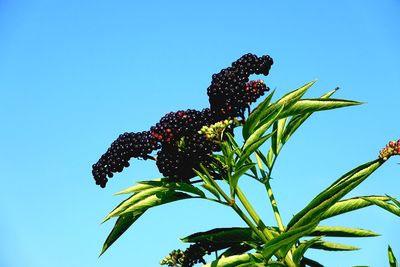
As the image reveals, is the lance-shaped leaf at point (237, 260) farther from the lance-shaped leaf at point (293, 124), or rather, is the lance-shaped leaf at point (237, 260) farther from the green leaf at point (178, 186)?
the lance-shaped leaf at point (293, 124)

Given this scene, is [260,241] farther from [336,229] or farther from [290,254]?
[336,229]

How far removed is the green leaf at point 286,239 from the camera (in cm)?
235

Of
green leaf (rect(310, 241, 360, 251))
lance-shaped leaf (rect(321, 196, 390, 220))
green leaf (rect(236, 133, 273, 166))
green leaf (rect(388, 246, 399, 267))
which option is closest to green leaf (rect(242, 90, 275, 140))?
green leaf (rect(236, 133, 273, 166))

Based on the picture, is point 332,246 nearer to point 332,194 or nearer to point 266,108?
point 332,194

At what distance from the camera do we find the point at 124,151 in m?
3.04

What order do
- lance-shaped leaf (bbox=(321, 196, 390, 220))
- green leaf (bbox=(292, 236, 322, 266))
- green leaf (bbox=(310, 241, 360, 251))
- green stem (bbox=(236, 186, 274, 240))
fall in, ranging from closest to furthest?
green leaf (bbox=(292, 236, 322, 266)) → green stem (bbox=(236, 186, 274, 240)) → lance-shaped leaf (bbox=(321, 196, 390, 220)) → green leaf (bbox=(310, 241, 360, 251))

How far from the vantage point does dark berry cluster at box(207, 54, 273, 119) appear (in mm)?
3047

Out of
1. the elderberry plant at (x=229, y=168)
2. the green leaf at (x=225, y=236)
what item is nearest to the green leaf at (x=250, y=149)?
the elderberry plant at (x=229, y=168)

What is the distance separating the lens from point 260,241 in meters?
2.95

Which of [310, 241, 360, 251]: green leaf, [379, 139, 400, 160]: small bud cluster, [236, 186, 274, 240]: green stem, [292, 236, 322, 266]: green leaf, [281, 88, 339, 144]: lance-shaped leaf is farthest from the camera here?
[281, 88, 339, 144]: lance-shaped leaf

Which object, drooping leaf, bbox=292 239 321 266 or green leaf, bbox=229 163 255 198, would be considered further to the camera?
→ green leaf, bbox=229 163 255 198

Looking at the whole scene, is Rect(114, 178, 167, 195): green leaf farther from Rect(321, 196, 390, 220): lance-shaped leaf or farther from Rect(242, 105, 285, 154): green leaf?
Rect(321, 196, 390, 220): lance-shaped leaf

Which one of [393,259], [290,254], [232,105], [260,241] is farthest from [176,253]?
[393,259]

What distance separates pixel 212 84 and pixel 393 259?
169cm
